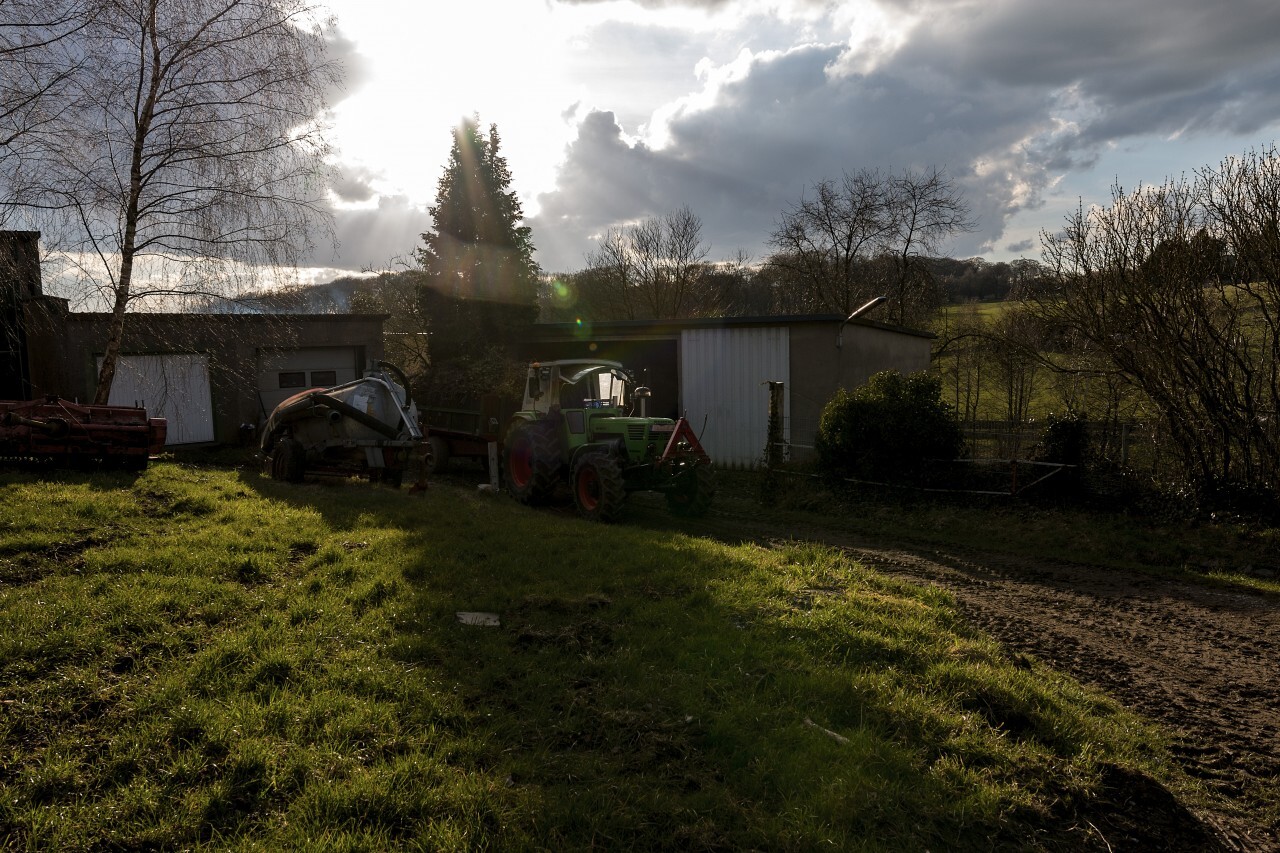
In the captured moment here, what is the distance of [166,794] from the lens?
3.25 metres

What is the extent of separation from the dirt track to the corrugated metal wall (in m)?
7.36

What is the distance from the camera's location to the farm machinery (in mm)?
11812

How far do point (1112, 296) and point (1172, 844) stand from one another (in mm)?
10188

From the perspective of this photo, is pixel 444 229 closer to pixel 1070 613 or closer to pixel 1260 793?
pixel 1070 613

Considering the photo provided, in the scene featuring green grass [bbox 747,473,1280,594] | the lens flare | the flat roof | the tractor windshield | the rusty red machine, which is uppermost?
the lens flare

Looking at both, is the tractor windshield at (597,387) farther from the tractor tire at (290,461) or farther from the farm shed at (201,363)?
the farm shed at (201,363)

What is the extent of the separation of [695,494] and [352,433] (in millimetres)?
5559

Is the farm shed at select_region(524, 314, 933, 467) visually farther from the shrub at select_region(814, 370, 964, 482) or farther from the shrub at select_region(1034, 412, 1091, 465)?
the shrub at select_region(1034, 412, 1091, 465)

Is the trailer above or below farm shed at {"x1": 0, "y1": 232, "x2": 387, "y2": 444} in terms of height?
below

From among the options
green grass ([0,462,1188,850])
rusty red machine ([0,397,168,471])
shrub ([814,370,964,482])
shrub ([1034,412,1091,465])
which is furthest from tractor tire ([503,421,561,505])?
shrub ([1034,412,1091,465])

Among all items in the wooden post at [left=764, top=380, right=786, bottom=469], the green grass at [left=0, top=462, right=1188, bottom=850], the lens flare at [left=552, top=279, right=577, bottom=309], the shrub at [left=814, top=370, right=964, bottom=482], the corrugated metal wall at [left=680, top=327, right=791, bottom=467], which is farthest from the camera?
the lens flare at [left=552, top=279, right=577, bottom=309]

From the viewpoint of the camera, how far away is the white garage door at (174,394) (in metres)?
16.9

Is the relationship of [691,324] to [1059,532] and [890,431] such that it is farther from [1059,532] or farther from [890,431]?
[1059,532]

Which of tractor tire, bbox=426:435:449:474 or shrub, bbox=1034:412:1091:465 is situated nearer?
shrub, bbox=1034:412:1091:465
